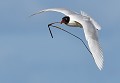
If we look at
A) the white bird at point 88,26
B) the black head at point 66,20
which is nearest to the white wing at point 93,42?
the white bird at point 88,26

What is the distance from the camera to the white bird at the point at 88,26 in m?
6.75

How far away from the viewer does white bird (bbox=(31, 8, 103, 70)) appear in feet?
22.2

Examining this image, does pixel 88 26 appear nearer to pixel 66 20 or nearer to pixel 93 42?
pixel 93 42

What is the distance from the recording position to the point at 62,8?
389 inches

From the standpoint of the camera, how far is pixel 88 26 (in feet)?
27.0

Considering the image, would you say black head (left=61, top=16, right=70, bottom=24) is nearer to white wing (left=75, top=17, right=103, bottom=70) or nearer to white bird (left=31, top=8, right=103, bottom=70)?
white bird (left=31, top=8, right=103, bottom=70)

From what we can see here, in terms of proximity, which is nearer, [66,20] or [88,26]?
[88,26]

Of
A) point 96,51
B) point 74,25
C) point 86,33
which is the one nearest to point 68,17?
point 74,25

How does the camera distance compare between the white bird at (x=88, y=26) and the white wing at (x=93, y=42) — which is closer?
the white wing at (x=93, y=42)

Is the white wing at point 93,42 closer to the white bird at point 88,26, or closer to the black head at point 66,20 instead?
the white bird at point 88,26

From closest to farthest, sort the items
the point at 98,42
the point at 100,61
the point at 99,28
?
1. the point at 100,61
2. the point at 98,42
3. the point at 99,28

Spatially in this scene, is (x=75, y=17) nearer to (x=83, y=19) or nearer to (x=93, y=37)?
(x=83, y=19)

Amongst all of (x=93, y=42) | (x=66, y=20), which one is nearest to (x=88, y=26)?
(x=93, y=42)

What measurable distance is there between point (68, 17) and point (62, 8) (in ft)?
2.03
